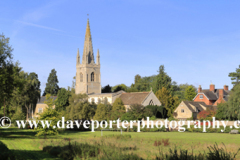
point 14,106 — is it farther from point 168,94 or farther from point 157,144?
point 157,144

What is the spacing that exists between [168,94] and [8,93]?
5705 centimetres

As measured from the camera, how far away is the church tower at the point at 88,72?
9540cm

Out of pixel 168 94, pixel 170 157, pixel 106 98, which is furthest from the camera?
pixel 168 94

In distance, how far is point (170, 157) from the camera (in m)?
13.4

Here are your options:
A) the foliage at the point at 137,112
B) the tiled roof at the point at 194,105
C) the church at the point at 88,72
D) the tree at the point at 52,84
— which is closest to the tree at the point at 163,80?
the tiled roof at the point at 194,105

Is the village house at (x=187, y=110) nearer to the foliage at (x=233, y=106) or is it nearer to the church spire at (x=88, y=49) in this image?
the foliage at (x=233, y=106)

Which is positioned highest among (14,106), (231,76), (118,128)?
(231,76)

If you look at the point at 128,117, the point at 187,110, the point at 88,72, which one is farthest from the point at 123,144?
the point at 88,72

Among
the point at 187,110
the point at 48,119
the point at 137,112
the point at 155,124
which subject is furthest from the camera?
the point at 187,110

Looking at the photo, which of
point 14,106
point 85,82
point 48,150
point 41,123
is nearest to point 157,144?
point 48,150

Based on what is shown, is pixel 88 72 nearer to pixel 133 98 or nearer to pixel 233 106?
pixel 133 98

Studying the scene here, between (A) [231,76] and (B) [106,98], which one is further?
(B) [106,98]

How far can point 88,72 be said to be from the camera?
316 ft

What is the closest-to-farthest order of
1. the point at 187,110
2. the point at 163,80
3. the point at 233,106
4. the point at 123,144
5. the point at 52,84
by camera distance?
the point at 123,144 < the point at 233,106 < the point at 187,110 < the point at 163,80 < the point at 52,84
